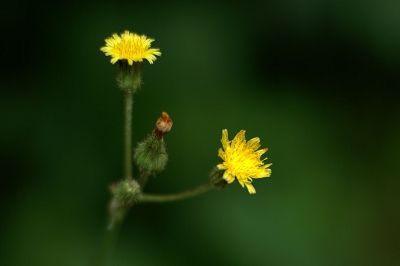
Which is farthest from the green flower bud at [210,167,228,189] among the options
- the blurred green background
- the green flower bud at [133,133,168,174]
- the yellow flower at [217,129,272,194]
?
the blurred green background

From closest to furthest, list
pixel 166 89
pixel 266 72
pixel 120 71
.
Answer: pixel 120 71, pixel 166 89, pixel 266 72

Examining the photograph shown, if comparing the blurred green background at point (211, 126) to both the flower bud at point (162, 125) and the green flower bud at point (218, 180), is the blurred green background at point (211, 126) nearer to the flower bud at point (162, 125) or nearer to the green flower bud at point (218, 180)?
the green flower bud at point (218, 180)

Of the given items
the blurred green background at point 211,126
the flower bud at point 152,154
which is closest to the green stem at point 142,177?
the flower bud at point 152,154

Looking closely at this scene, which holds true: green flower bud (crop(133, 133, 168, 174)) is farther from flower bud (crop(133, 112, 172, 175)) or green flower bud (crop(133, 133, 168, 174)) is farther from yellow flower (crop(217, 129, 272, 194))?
yellow flower (crop(217, 129, 272, 194))

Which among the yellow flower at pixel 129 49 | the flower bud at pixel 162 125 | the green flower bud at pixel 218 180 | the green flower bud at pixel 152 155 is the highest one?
the yellow flower at pixel 129 49

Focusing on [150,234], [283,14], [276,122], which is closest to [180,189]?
[150,234]

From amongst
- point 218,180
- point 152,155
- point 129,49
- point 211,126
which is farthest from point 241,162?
point 211,126

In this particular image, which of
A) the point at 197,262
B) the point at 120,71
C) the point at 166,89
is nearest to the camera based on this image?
the point at 120,71

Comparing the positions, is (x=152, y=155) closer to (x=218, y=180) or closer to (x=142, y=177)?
(x=142, y=177)

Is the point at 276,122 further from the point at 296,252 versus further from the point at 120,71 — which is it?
the point at 120,71
